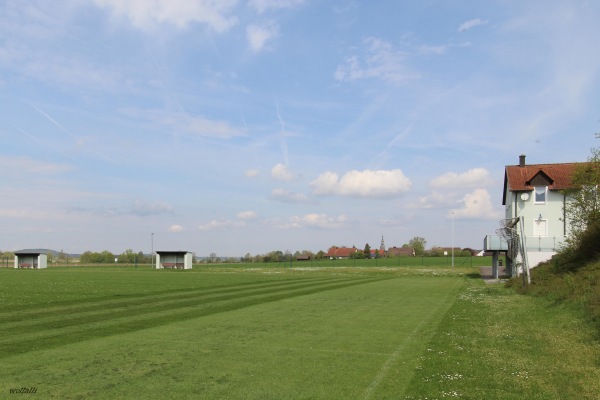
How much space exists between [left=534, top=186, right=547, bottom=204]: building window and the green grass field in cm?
3948

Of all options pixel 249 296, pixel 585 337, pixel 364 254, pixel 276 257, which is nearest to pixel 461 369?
pixel 585 337

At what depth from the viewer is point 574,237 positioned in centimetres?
3353

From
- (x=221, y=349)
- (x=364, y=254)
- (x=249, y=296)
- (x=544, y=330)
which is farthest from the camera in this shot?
(x=364, y=254)

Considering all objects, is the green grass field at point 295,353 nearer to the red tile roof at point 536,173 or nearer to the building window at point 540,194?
the red tile roof at point 536,173

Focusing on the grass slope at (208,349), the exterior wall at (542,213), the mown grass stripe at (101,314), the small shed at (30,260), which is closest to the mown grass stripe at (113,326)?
the grass slope at (208,349)

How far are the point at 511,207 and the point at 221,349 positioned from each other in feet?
175

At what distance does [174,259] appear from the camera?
94.0m

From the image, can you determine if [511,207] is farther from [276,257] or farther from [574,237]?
[276,257]

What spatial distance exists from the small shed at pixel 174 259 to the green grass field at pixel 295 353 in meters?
72.7

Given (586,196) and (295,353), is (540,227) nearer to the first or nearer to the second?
(586,196)

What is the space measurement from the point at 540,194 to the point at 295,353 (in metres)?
52.7

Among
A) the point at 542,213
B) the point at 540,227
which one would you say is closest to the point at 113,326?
the point at 540,227

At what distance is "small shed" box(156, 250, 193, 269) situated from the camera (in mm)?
92562

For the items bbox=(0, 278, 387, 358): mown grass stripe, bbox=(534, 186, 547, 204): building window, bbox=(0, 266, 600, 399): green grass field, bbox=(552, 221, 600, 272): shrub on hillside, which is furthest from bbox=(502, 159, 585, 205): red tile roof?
bbox=(0, 278, 387, 358): mown grass stripe
